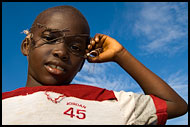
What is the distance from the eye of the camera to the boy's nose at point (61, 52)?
1.73 meters

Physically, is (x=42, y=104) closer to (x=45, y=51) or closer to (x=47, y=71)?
(x=47, y=71)

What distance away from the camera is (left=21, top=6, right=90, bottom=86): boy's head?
1.76m

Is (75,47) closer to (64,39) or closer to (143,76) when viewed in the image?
(64,39)

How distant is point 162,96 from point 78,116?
0.77 meters

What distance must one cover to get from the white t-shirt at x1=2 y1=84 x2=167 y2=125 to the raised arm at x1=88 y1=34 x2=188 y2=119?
0.09m

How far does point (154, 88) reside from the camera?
1806mm

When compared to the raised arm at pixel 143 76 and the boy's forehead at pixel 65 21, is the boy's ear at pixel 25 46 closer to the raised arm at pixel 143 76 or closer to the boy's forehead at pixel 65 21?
the boy's forehead at pixel 65 21

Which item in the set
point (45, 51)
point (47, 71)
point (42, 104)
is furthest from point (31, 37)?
point (42, 104)

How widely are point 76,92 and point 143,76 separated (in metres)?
0.61

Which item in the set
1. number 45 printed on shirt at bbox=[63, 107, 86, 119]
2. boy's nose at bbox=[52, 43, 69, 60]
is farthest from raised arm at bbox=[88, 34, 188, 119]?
number 45 printed on shirt at bbox=[63, 107, 86, 119]

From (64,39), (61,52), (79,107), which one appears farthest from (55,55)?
(79,107)

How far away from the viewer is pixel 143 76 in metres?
1.83

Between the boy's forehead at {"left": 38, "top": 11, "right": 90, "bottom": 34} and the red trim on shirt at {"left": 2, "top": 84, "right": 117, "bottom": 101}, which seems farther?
the boy's forehead at {"left": 38, "top": 11, "right": 90, "bottom": 34}

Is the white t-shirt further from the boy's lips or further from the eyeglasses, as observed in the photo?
the eyeglasses
